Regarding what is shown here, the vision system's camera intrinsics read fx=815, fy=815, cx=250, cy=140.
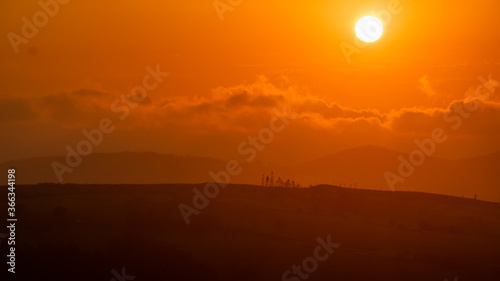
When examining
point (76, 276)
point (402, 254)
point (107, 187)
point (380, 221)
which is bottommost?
point (76, 276)

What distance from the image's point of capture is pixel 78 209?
3620 inches

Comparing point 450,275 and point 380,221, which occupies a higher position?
point 380,221

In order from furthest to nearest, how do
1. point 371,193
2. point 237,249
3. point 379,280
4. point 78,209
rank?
point 371,193 → point 78,209 → point 237,249 → point 379,280

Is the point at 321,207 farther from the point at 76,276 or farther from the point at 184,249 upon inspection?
the point at 76,276

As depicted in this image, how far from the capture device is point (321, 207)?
10931 centimetres

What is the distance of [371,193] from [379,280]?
49.0 m

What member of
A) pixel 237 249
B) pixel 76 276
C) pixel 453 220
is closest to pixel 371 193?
pixel 453 220

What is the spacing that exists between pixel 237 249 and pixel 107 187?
118ft

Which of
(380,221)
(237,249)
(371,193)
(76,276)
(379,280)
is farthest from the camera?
(371,193)

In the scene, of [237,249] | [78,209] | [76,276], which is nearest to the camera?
[76,276]

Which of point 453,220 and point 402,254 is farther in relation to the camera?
point 453,220

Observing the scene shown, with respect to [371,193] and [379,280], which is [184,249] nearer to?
[379,280]

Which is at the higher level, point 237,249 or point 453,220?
point 453,220

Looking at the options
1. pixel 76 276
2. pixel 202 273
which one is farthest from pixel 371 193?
pixel 76 276
